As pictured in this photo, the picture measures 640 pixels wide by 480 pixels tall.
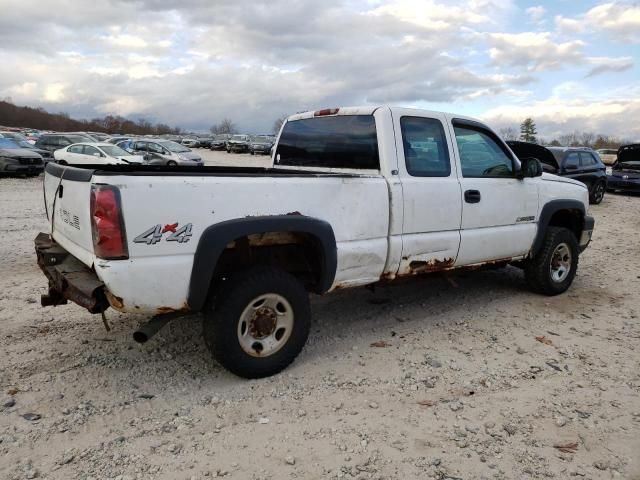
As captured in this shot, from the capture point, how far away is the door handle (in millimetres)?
4527

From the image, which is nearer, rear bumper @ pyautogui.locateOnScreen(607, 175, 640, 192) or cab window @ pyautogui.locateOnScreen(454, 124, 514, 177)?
cab window @ pyautogui.locateOnScreen(454, 124, 514, 177)

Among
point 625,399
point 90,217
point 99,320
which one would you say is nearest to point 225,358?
point 90,217

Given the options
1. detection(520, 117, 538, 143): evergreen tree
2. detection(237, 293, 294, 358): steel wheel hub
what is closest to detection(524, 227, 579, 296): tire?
detection(237, 293, 294, 358): steel wheel hub

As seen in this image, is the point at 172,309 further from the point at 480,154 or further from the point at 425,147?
the point at 480,154

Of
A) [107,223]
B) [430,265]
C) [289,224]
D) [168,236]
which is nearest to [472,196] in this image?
[430,265]

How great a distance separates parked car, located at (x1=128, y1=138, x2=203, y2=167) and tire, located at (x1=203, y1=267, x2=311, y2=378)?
20.1m

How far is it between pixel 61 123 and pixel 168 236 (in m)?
136

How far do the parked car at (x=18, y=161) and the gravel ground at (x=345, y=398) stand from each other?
16.0 meters

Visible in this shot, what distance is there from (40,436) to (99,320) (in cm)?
181

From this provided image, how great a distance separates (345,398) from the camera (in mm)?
3393

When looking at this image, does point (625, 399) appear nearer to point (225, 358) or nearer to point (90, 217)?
point (225, 358)

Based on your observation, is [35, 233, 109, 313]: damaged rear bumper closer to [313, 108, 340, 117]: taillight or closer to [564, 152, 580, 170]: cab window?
[313, 108, 340, 117]: taillight

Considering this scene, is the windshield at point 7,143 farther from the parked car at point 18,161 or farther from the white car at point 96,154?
the white car at point 96,154

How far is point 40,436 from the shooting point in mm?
2863
